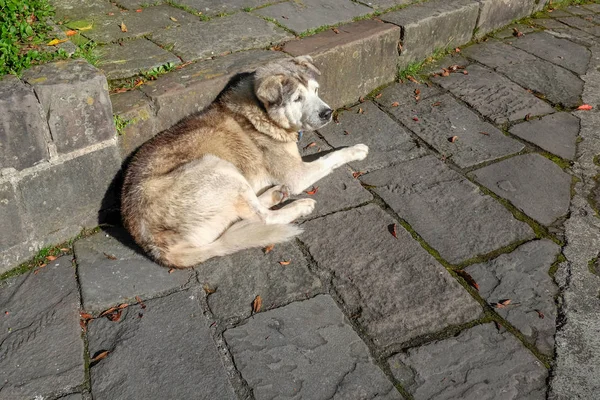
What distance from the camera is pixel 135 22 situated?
205 inches

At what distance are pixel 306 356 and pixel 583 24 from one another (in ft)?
20.4

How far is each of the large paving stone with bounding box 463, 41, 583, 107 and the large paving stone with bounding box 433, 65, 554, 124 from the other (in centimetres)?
17

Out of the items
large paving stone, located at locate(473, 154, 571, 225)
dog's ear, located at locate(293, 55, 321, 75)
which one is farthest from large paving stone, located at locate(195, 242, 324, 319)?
large paving stone, located at locate(473, 154, 571, 225)

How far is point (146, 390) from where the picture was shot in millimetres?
2795

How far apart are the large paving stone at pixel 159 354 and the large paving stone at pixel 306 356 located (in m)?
0.16

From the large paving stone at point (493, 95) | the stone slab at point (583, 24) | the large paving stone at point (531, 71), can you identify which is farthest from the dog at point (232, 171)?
the stone slab at point (583, 24)

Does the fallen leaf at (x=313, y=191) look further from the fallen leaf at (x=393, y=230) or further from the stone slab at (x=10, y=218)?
the stone slab at (x=10, y=218)

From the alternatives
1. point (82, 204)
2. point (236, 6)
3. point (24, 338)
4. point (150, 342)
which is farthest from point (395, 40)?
point (24, 338)

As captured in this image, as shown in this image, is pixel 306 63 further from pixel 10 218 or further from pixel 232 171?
pixel 10 218

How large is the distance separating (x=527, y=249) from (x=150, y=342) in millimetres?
2466

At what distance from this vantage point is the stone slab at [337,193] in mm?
4098

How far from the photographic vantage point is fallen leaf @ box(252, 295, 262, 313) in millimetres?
3260

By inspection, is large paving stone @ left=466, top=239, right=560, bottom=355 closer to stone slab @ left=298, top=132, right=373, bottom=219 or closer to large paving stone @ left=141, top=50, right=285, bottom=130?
stone slab @ left=298, top=132, right=373, bottom=219

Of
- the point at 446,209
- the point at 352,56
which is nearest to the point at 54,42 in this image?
the point at 352,56
